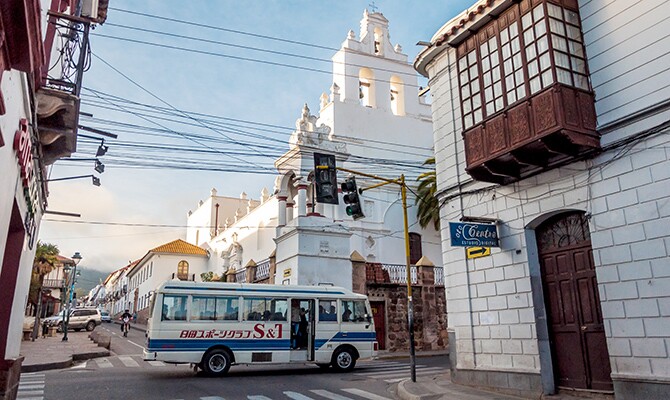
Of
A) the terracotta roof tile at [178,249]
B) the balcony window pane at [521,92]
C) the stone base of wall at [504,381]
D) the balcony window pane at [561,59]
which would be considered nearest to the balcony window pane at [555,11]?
the balcony window pane at [561,59]

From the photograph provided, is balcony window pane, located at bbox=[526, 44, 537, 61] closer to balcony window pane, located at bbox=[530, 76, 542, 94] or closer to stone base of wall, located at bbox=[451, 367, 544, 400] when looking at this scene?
balcony window pane, located at bbox=[530, 76, 542, 94]

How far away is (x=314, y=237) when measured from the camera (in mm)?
22359

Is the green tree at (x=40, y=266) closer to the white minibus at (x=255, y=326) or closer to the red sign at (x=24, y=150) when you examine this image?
the white minibus at (x=255, y=326)

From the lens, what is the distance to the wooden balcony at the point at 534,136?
30.4 ft

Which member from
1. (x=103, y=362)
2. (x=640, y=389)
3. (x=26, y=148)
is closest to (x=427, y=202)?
(x=103, y=362)

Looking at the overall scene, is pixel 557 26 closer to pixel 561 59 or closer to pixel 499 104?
pixel 561 59

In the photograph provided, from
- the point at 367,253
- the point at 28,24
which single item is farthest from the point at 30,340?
the point at 28,24

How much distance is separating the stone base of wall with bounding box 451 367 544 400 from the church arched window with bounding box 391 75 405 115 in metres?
23.5

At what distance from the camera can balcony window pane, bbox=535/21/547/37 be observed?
991 cm

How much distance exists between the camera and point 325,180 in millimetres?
13672

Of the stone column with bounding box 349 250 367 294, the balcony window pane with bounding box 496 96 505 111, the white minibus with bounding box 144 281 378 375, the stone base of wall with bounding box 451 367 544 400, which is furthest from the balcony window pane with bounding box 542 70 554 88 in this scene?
the stone column with bounding box 349 250 367 294

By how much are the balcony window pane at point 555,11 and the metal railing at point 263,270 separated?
62.5 feet

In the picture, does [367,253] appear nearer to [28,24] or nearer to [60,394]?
[60,394]

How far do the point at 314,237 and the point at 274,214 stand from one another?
13.3 metres
